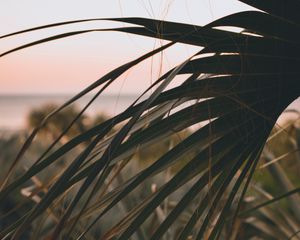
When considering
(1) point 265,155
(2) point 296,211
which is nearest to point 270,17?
(1) point 265,155

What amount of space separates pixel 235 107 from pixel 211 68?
64 millimetres

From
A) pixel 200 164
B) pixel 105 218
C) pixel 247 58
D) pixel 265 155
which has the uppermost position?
pixel 247 58

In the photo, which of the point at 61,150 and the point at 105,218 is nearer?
the point at 61,150

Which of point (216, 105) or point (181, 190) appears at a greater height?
point (216, 105)

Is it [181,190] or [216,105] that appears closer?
[216,105]

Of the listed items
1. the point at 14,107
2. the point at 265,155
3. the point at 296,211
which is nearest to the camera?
the point at 265,155

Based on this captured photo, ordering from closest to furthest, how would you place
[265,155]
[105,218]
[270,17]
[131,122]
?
[131,122], [270,17], [265,155], [105,218]

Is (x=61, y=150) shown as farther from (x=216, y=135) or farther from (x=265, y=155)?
(x=265, y=155)

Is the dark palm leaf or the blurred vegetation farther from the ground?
the dark palm leaf

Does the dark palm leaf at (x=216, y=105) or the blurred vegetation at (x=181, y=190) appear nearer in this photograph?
the dark palm leaf at (x=216, y=105)

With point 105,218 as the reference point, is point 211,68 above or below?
above

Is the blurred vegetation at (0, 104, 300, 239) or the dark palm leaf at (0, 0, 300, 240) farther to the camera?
the blurred vegetation at (0, 104, 300, 239)

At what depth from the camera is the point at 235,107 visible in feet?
1.99

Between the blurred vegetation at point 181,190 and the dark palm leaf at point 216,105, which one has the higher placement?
the dark palm leaf at point 216,105
